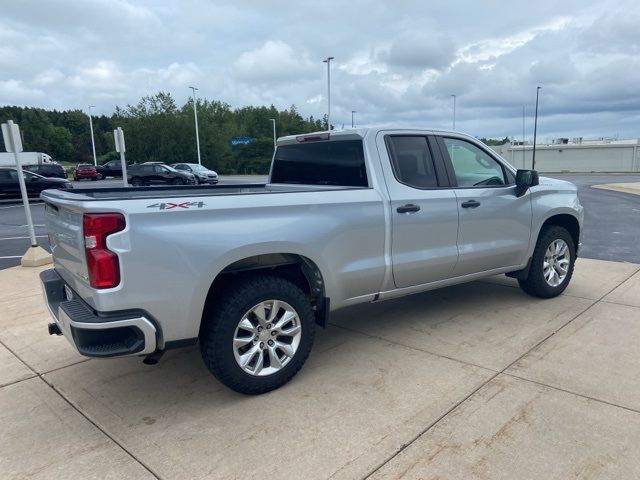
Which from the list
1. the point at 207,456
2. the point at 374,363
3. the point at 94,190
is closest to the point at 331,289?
the point at 374,363

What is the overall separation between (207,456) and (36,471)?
3.00 ft

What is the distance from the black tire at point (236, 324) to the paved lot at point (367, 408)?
0.14 meters

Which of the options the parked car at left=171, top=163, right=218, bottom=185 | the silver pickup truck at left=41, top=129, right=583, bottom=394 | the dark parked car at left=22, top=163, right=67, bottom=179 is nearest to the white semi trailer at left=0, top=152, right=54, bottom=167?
the parked car at left=171, top=163, right=218, bottom=185

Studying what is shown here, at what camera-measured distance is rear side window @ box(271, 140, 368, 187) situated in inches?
163

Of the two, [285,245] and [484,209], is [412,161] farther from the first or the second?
[285,245]

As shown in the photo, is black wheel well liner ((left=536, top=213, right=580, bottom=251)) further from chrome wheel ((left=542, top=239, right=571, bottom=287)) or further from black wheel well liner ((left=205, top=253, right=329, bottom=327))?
black wheel well liner ((left=205, top=253, right=329, bottom=327))

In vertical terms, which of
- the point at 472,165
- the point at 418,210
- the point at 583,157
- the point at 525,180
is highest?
the point at 472,165

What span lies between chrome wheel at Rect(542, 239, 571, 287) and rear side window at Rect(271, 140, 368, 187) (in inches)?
100

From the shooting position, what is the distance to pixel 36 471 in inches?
106

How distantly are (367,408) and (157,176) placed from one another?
29610 mm

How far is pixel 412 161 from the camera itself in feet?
14.2

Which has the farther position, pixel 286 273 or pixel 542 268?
pixel 542 268

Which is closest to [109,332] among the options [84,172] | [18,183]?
[18,183]

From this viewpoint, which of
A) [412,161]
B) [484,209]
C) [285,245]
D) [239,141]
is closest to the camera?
[285,245]
